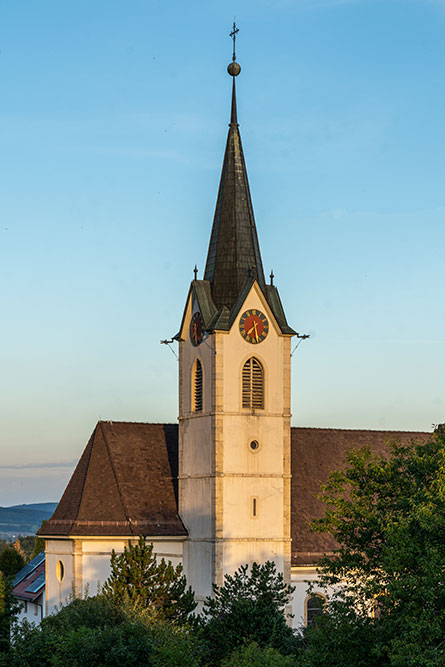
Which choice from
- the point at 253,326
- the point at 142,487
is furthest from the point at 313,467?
the point at 142,487

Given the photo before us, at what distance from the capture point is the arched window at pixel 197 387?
58156 mm

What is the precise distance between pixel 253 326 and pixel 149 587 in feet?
48.3

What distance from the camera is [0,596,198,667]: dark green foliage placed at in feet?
120

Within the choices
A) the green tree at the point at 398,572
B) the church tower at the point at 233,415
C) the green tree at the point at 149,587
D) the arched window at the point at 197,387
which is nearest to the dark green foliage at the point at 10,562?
the church tower at the point at 233,415

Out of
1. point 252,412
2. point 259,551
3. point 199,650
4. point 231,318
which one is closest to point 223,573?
point 259,551

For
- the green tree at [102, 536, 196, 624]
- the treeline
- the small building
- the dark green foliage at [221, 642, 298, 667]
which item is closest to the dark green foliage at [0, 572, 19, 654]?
the small building

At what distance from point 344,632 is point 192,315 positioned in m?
27.7

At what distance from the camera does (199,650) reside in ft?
130

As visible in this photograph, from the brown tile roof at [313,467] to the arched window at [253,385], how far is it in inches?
194

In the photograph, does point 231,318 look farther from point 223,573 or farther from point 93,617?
point 93,617

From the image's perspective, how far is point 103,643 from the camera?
121 feet

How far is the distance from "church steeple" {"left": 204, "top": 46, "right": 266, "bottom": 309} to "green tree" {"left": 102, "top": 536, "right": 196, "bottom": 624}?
47.1ft

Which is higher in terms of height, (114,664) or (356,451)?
(356,451)

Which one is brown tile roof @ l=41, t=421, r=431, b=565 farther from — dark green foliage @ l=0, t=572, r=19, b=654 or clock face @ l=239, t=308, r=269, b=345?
clock face @ l=239, t=308, r=269, b=345
